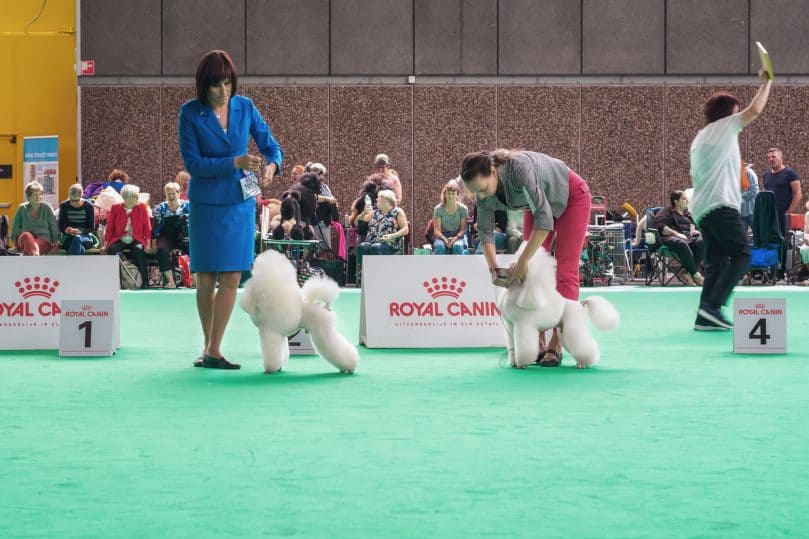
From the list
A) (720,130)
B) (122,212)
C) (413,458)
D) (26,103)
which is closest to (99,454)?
(413,458)

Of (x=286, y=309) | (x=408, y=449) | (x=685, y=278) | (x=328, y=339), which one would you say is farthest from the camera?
(x=685, y=278)

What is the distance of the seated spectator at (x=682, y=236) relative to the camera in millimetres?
12320

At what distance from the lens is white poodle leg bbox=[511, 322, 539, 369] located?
211 inches

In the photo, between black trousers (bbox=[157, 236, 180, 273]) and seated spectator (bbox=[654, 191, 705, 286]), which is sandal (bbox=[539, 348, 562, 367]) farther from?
black trousers (bbox=[157, 236, 180, 273])

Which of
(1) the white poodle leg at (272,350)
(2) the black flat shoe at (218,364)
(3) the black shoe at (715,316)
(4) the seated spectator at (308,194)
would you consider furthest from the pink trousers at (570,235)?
(4) the seated spectator at (308,194)

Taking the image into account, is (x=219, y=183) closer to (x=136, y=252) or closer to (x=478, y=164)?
(x=478, y=164)

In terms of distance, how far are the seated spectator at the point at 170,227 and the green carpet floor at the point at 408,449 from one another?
21.9ft

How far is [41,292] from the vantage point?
6605 mm

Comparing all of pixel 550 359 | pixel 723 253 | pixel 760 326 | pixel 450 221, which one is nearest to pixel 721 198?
pixel 723 253

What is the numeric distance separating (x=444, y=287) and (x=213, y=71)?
6.16ft

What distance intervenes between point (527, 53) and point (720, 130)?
9000 millimetres

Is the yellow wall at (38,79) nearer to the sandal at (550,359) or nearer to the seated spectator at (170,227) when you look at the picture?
the seated spectator at (170,227)

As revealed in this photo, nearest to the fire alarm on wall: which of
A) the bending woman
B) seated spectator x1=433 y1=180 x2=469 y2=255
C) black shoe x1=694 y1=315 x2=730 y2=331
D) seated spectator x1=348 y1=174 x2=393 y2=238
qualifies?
seated spectator x1=348 y1=174 x2=393 y2=238

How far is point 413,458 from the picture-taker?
3242 millimetres
